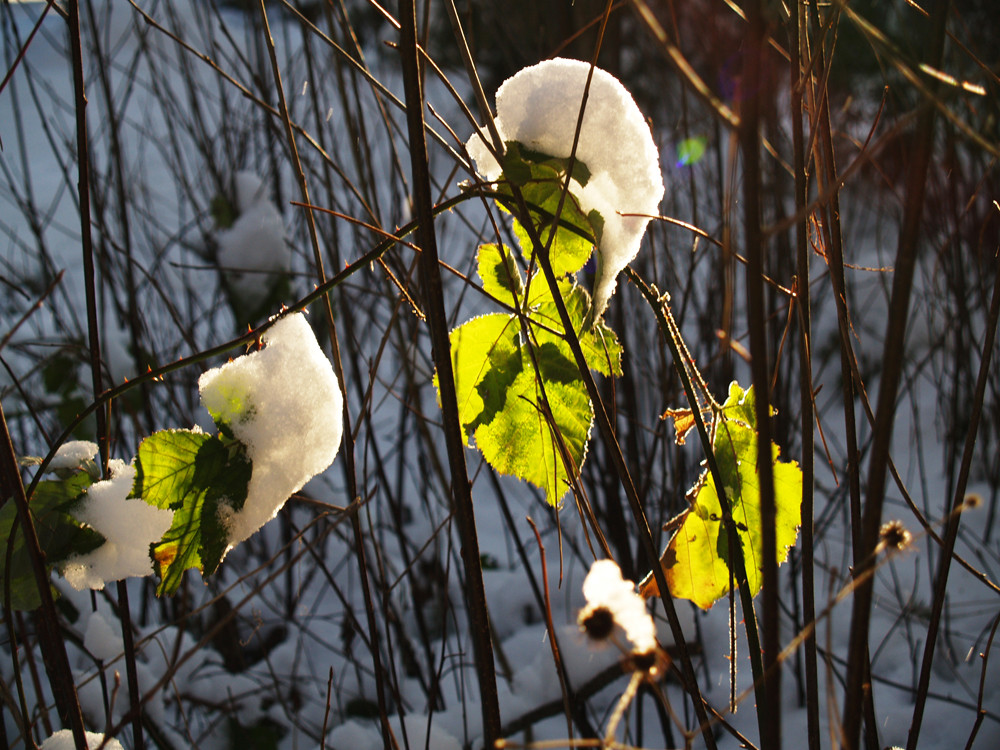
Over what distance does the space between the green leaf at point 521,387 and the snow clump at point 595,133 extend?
0.24 feet

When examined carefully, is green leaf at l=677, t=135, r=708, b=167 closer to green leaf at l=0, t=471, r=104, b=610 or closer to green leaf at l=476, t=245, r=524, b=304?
green leaf at l=476, t=245, r=524, b=304

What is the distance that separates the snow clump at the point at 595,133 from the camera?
0.54m

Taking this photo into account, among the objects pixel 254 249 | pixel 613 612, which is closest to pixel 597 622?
pixel 613 612

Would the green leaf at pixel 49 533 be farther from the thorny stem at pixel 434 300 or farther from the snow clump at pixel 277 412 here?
the thorny stem at pixel 434 300

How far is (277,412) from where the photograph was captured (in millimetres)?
557

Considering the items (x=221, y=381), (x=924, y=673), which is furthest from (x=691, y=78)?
(x=924, y=673)

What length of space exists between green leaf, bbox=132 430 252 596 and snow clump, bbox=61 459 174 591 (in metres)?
0.10

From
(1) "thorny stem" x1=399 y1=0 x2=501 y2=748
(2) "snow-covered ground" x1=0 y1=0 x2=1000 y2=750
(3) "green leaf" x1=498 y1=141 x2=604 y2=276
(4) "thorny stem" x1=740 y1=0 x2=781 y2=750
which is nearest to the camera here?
(4) "thorny stem" x1=740 y1=0 x2=781 y2=750

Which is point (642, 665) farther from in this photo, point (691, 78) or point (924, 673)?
point (924, 673)

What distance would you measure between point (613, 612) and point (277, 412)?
0.31 metres

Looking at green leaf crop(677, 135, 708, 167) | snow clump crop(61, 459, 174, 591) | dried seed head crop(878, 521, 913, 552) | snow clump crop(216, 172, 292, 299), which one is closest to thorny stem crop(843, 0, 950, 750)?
dried seed head crop(878, 521, 913, 552)

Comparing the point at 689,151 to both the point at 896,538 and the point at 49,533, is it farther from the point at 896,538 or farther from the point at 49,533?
the point at 49,533

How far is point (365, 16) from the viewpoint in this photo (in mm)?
4098

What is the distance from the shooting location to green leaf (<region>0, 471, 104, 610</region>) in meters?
0.59
